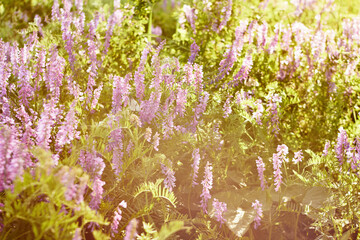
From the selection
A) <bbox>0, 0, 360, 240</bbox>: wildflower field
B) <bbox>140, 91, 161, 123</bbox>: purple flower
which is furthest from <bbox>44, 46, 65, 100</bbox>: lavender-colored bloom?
<bbox>140, 91, 161, 123</bbox>: purple flower

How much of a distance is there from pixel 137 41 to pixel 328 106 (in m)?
1.69

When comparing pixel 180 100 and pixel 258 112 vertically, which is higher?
pixel 180 100

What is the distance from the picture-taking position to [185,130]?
2.38m

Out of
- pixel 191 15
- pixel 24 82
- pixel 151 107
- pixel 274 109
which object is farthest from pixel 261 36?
pixel 24 82

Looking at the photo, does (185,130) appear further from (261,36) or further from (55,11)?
(55,11)

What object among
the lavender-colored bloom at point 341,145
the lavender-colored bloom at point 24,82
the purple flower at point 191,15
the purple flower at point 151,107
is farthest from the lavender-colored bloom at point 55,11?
the lavender-colored bloom at point 341,145

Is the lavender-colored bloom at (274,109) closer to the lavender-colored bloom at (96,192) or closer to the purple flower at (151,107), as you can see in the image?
the purple flower at (151,107)

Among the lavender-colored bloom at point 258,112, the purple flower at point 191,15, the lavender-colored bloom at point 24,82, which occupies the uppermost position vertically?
the purple flower at point 191,15

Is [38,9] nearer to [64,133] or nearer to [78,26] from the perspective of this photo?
[78,26]

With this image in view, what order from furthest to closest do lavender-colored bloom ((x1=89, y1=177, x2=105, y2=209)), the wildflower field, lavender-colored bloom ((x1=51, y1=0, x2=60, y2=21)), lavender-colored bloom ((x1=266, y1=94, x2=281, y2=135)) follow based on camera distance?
1. lavender-colored bloom ((x1=51, y1=0, x2=60, y2=21))
2. lavender-colored bloom ((x1=266, y1=94, x2=281, y2=135))
3. the wildflower field
4. lavender-colored bloom ((x1=89, y1=177, x2=105, y2=209))

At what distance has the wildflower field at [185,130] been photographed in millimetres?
1777

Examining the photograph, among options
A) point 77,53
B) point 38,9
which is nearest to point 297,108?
point 77,53

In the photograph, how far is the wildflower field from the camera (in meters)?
1.78

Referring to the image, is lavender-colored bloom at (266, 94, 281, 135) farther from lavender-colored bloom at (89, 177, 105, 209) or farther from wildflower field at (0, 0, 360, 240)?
lavender-colored bloom at (89, 177, 105, 209)
